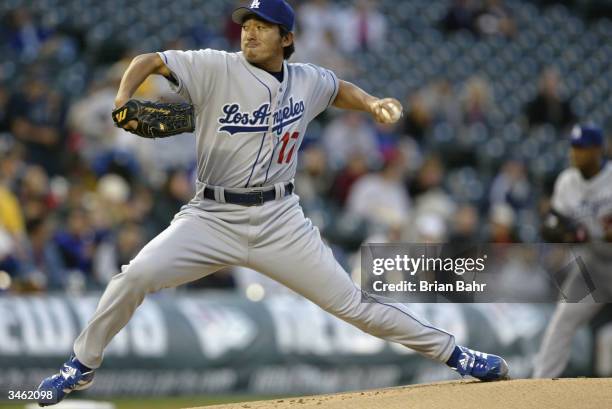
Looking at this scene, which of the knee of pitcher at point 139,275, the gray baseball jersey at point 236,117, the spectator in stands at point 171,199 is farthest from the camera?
the spectator in stands at point 171,199

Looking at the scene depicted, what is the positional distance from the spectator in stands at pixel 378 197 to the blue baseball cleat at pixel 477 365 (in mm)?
5227

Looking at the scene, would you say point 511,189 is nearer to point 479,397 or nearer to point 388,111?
point 479,397

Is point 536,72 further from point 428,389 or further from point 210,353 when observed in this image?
point 428,389

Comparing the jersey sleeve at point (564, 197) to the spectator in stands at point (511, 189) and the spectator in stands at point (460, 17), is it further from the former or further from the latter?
the spectator in stands at point (460, 17)

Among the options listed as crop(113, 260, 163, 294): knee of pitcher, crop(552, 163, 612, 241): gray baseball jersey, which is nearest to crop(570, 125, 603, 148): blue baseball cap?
crop(552, 163, 612, 241): gray baseball jersey

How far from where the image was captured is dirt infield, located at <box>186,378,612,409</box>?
196 inches

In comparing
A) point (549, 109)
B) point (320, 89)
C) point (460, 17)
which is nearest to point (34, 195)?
point (320, 89)

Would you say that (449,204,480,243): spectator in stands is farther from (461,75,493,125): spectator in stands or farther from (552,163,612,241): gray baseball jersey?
(552,163,612,241): gray baseball jersey

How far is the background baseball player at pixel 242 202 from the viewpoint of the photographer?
4816 mm

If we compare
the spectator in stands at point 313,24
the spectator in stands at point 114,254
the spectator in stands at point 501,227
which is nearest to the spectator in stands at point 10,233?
the spectator in stands at point 114,254

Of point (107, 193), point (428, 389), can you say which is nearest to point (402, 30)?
point (107, 193)

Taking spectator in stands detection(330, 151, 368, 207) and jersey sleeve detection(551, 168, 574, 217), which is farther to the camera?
spectator in stands detection(330, 151, 368, 207)

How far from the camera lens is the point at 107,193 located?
9.49 meters

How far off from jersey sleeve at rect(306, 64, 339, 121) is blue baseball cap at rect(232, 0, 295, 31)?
341 millimetres
